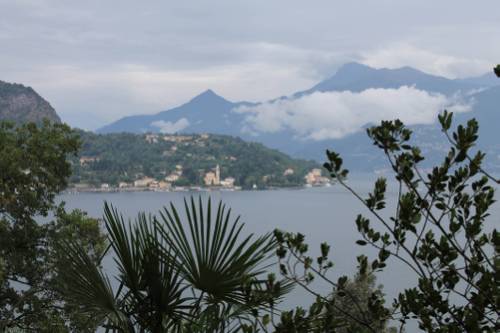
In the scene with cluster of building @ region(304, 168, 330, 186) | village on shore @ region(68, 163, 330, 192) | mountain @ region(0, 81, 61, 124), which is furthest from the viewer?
cluster of building @ region(304, 168, 330, 186)

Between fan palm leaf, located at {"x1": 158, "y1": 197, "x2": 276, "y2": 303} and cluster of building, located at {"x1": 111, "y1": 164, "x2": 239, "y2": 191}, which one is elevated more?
fan palm leaf, located at {"x1": 158, "y1": 197, "x2": 276, "y2": 303}

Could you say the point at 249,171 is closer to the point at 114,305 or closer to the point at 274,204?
the point at 274,204

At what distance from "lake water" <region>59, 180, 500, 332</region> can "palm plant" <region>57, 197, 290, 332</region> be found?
25650 mm

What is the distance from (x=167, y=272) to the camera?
2777 millimetres

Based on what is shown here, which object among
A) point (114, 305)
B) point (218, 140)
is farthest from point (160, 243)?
point (218, 140)

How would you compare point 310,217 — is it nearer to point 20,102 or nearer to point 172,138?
point 20,102

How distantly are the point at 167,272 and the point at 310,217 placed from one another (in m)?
65.9

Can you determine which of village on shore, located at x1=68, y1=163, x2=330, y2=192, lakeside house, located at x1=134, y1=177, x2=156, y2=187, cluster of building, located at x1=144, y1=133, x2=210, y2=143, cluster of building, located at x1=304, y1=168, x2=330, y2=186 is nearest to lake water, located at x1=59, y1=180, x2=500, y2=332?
village on shore, located at x1=68, y1=163, x2=330, y2=192

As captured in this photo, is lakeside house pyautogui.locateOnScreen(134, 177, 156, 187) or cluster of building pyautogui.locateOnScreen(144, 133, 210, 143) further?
cluster of building pyautogui.locateOnScreen(144, 133, 210, 143)

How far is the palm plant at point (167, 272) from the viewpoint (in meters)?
2.69

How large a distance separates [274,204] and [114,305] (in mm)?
82530

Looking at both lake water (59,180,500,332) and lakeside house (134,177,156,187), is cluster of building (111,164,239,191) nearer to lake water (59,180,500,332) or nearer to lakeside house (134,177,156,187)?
lakeside house (134,177,156,187)

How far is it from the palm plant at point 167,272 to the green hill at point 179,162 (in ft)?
358

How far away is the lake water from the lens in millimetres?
36562
